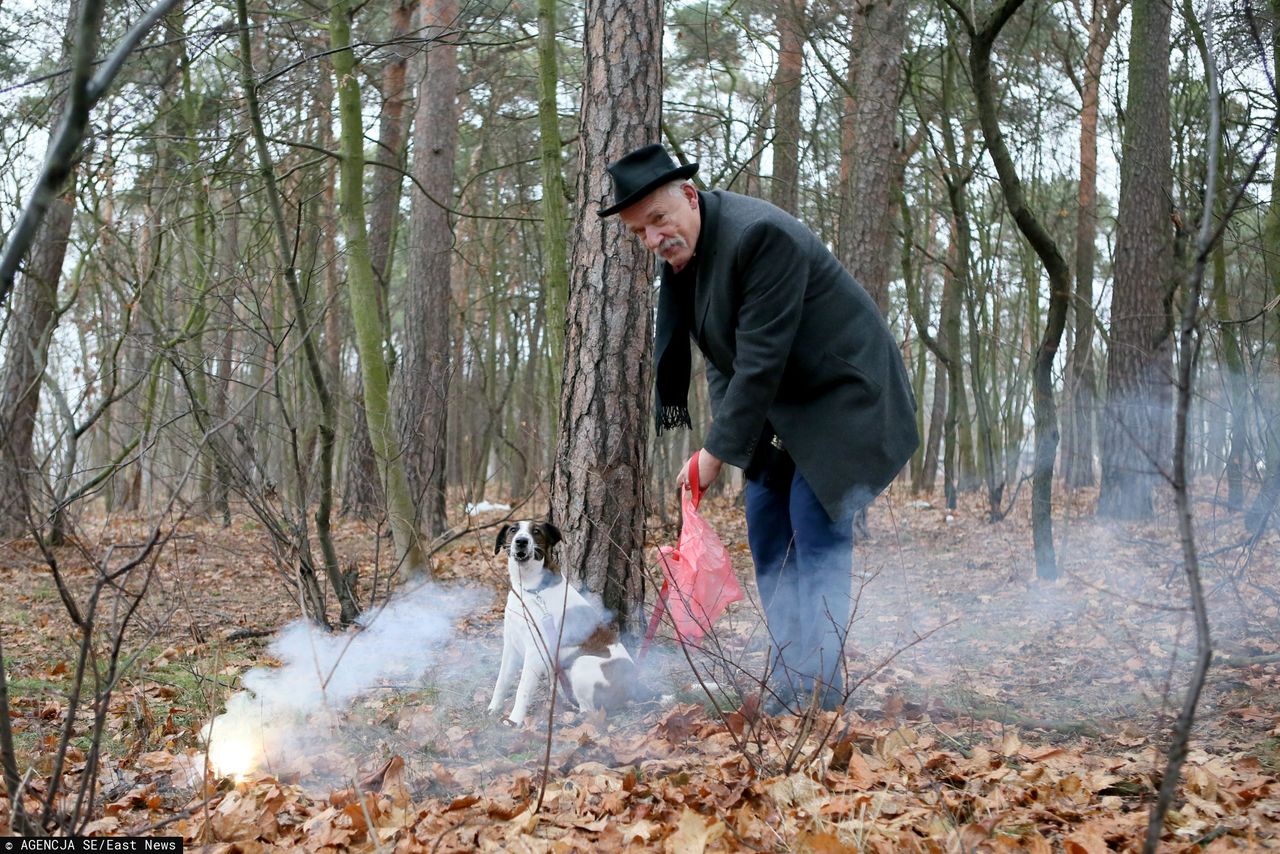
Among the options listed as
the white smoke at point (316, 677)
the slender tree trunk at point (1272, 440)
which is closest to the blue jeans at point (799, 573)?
the white smoke at point (316, 677)

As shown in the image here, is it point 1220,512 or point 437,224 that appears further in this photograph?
point 437,224

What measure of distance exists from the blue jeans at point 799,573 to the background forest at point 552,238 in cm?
89

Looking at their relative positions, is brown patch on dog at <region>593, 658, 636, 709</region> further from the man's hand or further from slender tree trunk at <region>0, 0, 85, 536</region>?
slender tree trunk at <region>0, 0, 85, 536</region>

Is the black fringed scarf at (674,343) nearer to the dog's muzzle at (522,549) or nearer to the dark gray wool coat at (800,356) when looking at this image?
the dark gray wool coat at (800,356)

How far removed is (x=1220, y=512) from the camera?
31.4 ft

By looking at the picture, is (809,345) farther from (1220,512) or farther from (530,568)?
(1220,512)

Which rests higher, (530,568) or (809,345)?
(809,345)

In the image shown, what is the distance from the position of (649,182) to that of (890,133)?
7434 mm

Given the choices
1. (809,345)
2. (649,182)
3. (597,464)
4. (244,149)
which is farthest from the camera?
(244,149)

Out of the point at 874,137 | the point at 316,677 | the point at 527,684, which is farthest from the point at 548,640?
the point at 874,137

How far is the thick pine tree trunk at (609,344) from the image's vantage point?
473 centimetres

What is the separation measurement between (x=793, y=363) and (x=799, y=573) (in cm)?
86

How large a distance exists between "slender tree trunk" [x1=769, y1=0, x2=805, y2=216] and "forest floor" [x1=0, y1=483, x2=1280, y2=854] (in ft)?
22.7

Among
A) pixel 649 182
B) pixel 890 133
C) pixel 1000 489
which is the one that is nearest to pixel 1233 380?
pixel 1000 489
